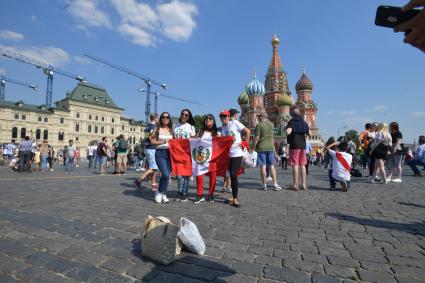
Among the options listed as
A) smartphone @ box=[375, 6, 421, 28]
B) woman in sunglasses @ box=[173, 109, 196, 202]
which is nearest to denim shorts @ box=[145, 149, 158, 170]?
woman in sunglasses @ box=[173, 109, 196, 202]

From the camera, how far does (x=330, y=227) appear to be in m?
3.80

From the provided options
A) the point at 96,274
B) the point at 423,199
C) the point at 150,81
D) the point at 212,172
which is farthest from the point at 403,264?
the point at 150,81

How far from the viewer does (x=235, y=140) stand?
5910 mm

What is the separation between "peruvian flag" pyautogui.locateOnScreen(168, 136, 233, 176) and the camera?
19.1ft

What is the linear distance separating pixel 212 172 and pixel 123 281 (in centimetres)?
369

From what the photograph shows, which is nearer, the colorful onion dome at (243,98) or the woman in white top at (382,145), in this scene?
the woman in white top at (382,145)

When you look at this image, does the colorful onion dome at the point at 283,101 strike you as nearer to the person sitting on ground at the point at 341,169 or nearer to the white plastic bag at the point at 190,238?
the person sitting on ground at the point at 341,169

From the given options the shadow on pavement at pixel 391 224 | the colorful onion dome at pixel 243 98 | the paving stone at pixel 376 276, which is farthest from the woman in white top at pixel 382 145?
the colorful onion dome at pixel 243 98

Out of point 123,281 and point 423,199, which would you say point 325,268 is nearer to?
point 123,281

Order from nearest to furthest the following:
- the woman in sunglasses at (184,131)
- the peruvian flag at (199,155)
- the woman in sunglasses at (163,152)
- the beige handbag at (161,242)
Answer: the beige handbag at (161,242)
the woman in sunglasses at (163,152)
the peruvian flag at (199,155)
the woman in sunglasses at (184,131)

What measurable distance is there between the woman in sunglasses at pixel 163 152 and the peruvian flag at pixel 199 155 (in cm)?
13

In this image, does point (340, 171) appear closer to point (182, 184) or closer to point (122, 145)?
point (182, 184)

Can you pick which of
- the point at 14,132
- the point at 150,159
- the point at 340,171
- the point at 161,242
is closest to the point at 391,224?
the point at 161,242

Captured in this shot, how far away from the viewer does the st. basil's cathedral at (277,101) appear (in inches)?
2375
